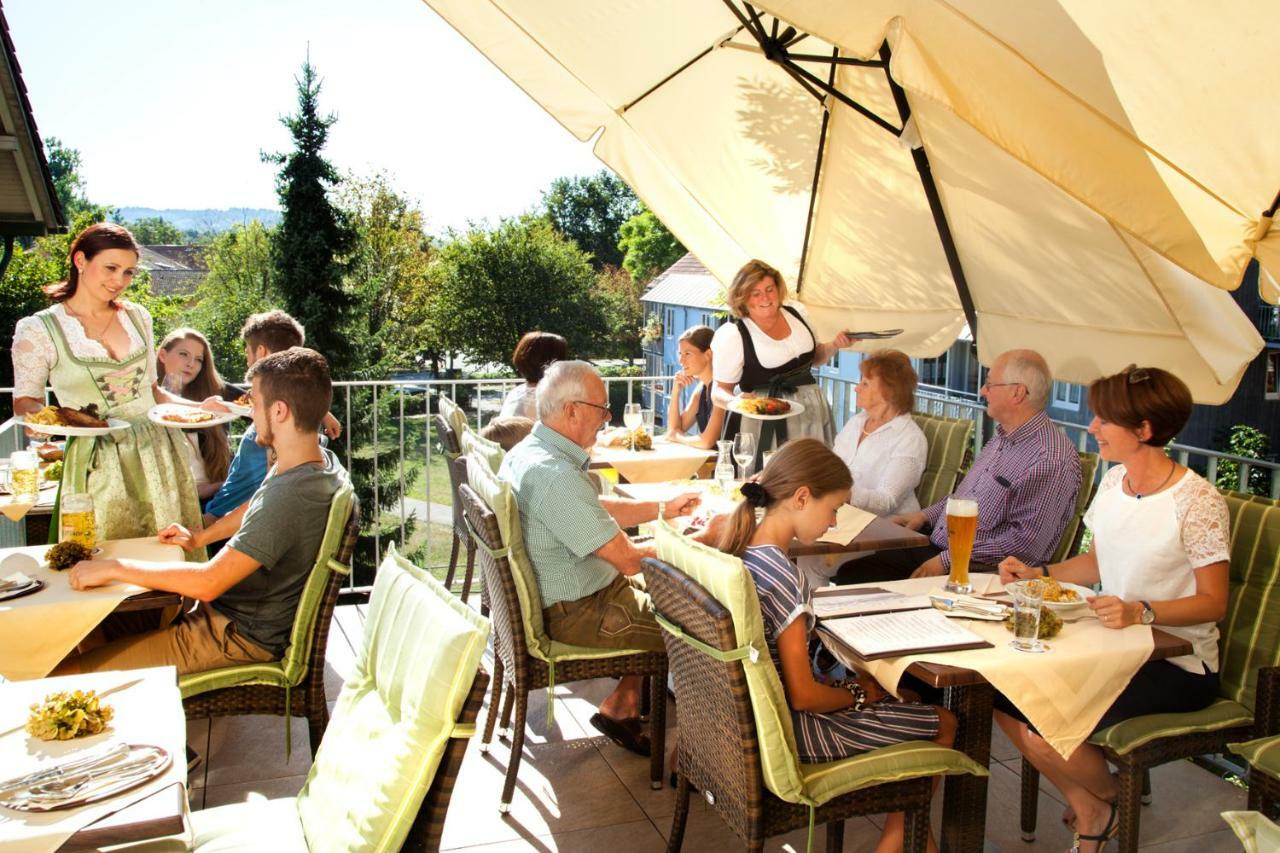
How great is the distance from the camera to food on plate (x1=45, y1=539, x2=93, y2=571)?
3105mm

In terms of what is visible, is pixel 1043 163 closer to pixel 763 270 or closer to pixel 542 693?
pixel 763 270

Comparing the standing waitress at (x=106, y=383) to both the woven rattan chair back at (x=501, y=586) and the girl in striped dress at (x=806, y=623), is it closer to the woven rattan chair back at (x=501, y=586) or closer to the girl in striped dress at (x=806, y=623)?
the woven rattan chair back at (x=501, y=586)

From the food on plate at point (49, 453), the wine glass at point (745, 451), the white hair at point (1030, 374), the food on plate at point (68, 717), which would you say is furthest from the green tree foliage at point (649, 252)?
the food on plate at point (68, 717)

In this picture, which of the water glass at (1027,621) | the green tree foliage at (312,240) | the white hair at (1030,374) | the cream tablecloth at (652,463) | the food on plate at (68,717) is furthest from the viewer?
the green tree foliage at (312,240)

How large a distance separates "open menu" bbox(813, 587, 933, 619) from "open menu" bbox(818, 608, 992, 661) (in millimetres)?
39

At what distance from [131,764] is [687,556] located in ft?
4.12

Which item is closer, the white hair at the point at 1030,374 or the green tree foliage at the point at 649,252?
the white hair at the point at 1030,374

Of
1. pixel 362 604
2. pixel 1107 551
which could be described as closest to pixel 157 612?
pixel 362 604

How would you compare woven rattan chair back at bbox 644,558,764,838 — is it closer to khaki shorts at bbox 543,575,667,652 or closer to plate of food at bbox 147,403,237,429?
khaki shorts at bbox 543,575,667,652

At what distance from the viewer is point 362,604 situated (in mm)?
5938

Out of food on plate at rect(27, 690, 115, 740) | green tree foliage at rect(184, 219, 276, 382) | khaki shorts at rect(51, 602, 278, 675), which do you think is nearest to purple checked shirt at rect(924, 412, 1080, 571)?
khaki shorts at rect(51, 602, 278, 675)

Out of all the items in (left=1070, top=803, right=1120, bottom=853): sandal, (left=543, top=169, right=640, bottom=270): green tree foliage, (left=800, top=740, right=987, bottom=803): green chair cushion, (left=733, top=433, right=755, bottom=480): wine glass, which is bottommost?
(left=1070, top=803, right=1120, bottom=853): sandal

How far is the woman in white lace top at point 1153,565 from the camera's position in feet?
9.72

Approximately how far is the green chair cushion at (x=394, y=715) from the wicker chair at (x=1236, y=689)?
192 cm
